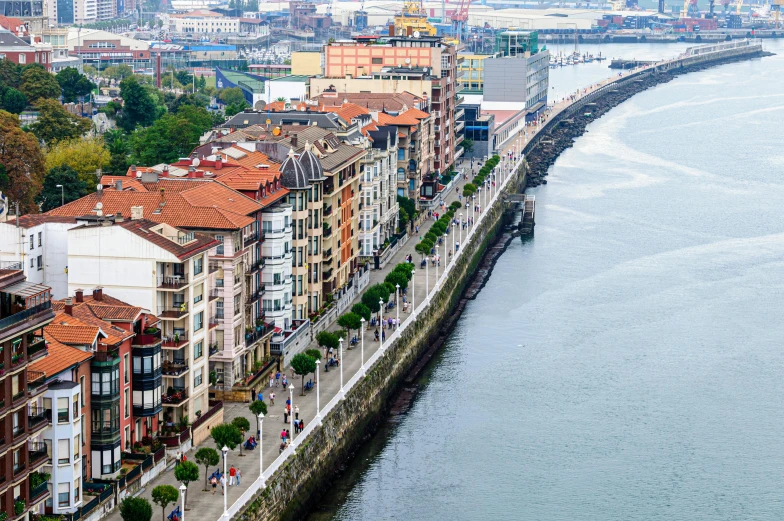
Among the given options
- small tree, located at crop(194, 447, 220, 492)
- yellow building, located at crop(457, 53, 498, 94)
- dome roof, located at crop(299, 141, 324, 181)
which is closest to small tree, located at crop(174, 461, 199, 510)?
small tree, located at crop(194, 447, 220, 492)

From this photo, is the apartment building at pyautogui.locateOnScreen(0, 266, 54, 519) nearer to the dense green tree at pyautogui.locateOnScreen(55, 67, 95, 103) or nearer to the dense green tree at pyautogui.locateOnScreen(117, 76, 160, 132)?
the dense green tree at pyautogui.locateOnScreen(117, 76, 160, 132)

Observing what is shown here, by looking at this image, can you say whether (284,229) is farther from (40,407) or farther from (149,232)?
(40,407)

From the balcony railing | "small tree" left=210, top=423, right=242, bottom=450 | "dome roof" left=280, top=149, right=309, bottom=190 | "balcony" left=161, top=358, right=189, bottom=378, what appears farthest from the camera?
"dome roof" left=280, top=149, right=309, bottom=190

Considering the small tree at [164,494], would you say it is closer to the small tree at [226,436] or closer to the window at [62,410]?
the window at [62,410]

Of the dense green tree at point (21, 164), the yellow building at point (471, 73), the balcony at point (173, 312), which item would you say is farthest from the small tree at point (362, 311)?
the yellow building at point (471, 73)

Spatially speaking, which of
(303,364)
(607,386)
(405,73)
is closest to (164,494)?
(303,364)

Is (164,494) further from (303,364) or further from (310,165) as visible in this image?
(310,165)
